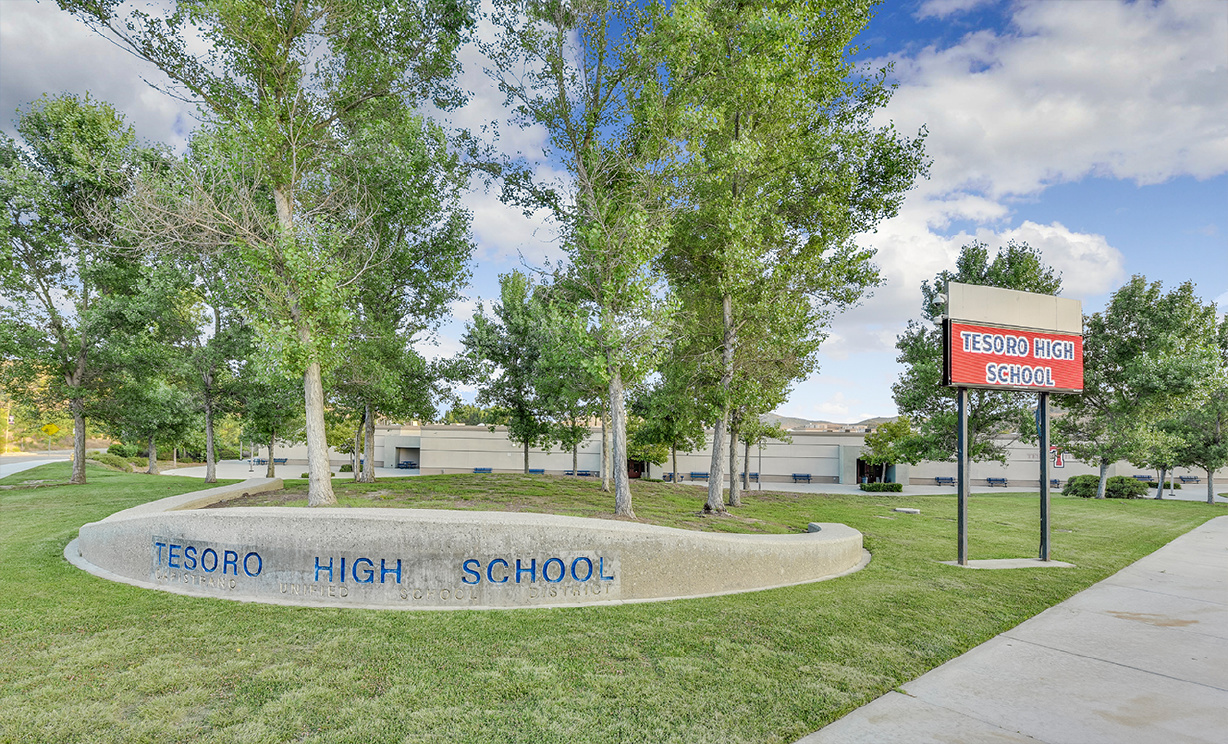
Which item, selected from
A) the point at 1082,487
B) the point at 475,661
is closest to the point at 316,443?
the point at 475,661

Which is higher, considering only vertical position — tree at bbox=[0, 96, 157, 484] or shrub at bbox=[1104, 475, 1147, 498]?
tree at bbox=[0, 96, 157, 484]

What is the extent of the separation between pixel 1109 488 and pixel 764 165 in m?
30.3

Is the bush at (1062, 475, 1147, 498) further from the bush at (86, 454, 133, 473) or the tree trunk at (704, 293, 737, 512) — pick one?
the bush at (86, 454, 133, 473)

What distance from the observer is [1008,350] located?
10.8m

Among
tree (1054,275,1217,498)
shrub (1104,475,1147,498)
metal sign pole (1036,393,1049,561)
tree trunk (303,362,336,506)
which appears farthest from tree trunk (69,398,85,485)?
shrub (1104,475,1147,498)

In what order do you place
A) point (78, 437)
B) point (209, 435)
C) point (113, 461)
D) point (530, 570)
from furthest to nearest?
point (113, 461)
point (209, 435)
point (78, 437)
point (530, 570)

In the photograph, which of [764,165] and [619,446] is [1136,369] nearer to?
[764,165]

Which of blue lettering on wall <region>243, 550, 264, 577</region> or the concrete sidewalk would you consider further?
blue lettering on wall <region>243, 550, 264, 577</region>

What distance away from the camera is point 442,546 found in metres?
7.02

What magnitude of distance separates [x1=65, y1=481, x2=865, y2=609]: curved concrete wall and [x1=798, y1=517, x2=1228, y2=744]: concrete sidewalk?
3.31 m

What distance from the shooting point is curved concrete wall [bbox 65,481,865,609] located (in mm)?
7008

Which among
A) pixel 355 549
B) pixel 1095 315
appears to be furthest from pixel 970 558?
pixel 1095 315

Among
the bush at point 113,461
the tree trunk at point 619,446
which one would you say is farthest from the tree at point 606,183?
the bush at point 113,461

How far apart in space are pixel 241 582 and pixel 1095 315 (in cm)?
3568
